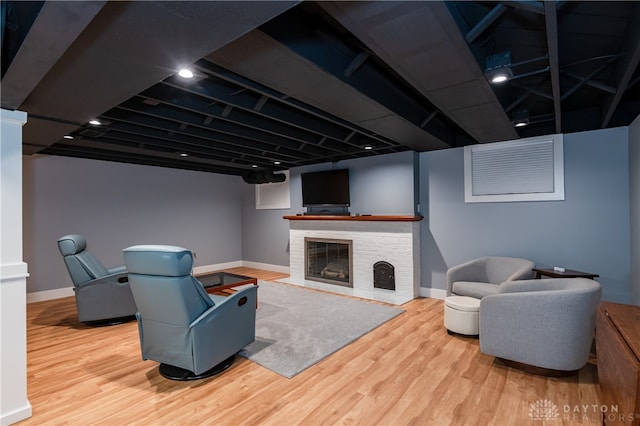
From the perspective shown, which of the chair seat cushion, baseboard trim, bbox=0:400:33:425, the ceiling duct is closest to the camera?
baseboard trim, bbox=0:400:33:425

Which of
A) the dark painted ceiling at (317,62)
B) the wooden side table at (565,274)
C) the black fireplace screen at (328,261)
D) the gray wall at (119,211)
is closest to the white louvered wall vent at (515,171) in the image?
the dark painted ceiling at (317,62)

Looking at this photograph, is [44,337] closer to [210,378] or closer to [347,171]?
[210,378]

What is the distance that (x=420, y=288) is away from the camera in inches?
196

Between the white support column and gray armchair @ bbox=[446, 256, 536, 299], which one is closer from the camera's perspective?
the white support column

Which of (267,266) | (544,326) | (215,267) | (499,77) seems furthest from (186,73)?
(215,267)

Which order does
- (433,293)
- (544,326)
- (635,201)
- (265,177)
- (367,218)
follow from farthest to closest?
(265,177) < (367,218) < (433,293) < (635,201) < (544,326)

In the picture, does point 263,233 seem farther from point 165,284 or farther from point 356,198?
point 165,284

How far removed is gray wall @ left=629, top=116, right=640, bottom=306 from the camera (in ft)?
10.0

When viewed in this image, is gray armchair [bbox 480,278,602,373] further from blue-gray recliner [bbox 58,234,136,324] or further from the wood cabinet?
blue-gray recliner [bbox 58,234,136,324]

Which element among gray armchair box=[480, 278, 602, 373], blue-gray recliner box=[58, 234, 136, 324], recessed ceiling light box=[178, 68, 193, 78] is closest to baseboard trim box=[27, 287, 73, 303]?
blue-gray recliner box=[58, 234, 136, 324]

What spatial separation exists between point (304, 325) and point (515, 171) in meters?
3.37

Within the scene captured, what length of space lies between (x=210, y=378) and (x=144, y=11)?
2534mm

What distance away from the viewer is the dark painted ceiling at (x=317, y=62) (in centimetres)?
152

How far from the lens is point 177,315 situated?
2.40 m
